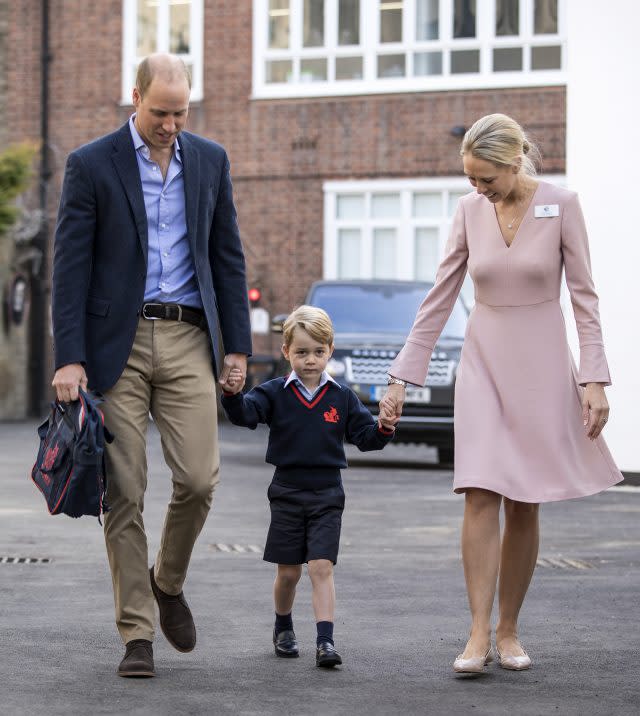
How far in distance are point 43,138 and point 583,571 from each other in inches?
812

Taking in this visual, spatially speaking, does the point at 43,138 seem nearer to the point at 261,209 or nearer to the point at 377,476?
the point at 261,209

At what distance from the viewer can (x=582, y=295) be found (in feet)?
19.6

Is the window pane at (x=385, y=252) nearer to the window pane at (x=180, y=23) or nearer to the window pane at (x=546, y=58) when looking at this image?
the window pane at (x=546, y=58)

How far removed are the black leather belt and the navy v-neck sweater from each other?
323 mm

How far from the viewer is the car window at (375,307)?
17.0 metres

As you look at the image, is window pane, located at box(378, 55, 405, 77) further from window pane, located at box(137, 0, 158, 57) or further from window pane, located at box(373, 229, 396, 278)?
window pane, located at box(137, 0, 158, 57)

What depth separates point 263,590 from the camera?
26.1 feet

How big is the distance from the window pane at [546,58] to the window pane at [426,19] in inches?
61.3

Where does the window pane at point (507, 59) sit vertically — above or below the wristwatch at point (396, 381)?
above

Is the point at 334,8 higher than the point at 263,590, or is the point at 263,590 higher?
the point at 334,8

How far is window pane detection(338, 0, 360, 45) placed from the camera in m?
26.8

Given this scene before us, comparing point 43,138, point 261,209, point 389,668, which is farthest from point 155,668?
point 43,138

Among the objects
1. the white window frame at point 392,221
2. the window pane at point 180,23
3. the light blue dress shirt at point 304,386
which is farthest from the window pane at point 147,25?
the light blue dress shirt at point 304,386

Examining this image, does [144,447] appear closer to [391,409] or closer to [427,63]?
[391,409]
